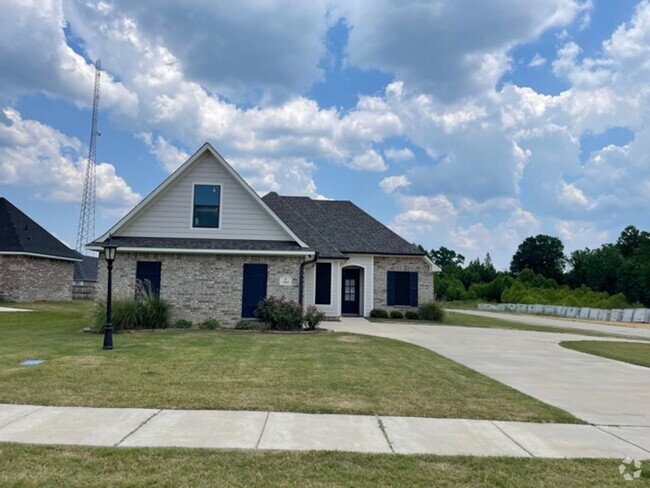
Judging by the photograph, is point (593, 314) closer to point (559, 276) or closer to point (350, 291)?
point (350, 291)

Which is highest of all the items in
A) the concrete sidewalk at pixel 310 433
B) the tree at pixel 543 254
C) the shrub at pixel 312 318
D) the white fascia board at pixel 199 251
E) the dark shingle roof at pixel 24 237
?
the tree at pixel 543 254

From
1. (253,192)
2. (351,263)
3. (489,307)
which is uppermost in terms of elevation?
(253,192)

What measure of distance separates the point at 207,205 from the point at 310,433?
1362cm

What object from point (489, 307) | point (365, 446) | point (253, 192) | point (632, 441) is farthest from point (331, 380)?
point (489, 307)

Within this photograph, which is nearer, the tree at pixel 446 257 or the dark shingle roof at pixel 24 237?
the dark shingle roof at pixel 24 237

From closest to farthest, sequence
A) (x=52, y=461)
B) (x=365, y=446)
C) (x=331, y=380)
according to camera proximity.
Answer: (x=52, y=461)
(x=365, y=446)
(x=331, y=380)

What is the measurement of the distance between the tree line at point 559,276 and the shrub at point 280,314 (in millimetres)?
38535

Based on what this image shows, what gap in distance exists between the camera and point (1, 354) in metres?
10.1

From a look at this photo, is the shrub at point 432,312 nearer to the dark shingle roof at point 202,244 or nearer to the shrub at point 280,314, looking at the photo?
the dark shingle roof at point 202,244

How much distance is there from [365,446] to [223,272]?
12930 mm

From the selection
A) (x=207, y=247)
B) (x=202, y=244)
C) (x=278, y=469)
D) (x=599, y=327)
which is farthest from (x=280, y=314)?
(x=599, y=327)

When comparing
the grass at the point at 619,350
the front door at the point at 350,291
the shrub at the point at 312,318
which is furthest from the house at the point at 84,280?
the grass at the point at 619,350

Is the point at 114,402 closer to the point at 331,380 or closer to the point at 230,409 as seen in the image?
A: the point at 230,409

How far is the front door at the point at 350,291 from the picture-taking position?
2555 centimetres
